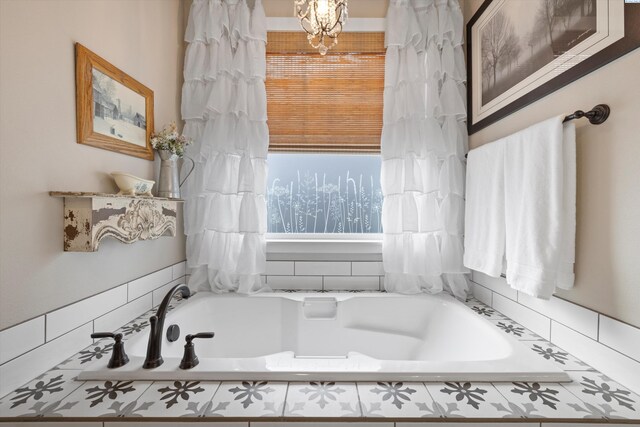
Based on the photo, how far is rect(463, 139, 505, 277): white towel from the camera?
1.29 metres

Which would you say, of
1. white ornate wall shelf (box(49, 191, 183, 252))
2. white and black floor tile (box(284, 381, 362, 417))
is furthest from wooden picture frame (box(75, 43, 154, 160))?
white and black floor tile (box(284, 381, 362, 417))

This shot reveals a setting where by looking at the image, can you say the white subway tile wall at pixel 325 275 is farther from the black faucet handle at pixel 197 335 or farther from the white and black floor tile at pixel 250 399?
the white and black floor tile at pixel 250 399

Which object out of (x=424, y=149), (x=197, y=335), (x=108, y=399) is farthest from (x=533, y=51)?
(x=108, y=399)

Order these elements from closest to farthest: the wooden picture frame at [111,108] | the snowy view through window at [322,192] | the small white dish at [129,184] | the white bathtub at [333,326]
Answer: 1. the wooden picture frame at [111,108]
2. the small white dish at [129,184]
3. the white bathtub at [333,326]
4. the snowy view through window at [322,192]

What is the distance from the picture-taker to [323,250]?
181 centimetres

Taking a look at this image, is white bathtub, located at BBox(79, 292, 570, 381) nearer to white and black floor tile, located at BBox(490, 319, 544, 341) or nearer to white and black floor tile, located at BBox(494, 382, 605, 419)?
white and black floor tile, located at BBox(490, 319, 544, 341)

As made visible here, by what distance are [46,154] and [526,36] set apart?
2.00 m

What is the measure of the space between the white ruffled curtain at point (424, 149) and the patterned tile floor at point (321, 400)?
830 millimetres

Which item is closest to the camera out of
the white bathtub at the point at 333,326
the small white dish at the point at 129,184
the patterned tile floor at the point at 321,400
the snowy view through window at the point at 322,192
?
the patterned tile floor at the point at 321,400

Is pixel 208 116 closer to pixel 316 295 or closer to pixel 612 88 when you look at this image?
pixel 316 295

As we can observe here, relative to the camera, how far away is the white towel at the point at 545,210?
981 millimetres

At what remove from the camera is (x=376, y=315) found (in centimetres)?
164

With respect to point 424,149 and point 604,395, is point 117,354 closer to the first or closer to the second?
point 604,395

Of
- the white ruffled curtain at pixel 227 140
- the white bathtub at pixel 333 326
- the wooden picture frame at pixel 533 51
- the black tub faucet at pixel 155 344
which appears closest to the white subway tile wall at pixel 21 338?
the black tub faucet at pixel 155 344
